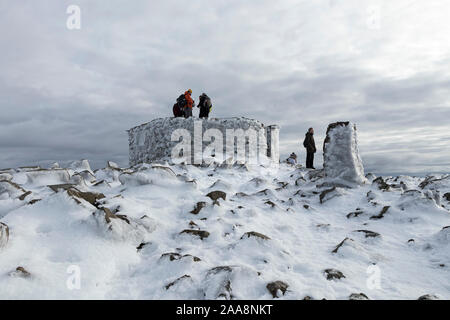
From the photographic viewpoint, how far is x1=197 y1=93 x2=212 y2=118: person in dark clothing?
52.1 feet

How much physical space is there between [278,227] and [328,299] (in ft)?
7.29

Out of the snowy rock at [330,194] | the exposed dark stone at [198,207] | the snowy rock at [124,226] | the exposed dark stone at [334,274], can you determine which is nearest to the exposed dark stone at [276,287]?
the exposed dark stone at [334,274]

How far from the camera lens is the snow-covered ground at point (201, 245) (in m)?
3.00

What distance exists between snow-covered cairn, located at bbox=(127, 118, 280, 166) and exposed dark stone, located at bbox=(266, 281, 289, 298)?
10112 millimetres

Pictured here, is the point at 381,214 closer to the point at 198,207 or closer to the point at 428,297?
the point at 428,297

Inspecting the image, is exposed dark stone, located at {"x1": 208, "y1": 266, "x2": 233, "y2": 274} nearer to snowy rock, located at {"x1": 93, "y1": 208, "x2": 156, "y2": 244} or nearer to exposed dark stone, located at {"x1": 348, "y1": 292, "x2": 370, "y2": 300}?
exposed dark stone, located at {"x1": 348, "y1": 292, "x2": 370, "y2": 300}

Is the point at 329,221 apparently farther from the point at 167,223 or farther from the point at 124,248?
the point at 124,248

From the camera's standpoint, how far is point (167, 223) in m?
4.71

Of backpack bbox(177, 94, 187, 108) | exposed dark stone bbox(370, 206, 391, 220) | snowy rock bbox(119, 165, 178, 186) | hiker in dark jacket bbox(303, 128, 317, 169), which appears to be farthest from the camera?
backpack bbox(177, 94, 187, 108)

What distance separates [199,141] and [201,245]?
11.0m

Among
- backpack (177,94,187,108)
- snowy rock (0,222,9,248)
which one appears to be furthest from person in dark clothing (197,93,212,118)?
snowy rock (0,222,9,248)

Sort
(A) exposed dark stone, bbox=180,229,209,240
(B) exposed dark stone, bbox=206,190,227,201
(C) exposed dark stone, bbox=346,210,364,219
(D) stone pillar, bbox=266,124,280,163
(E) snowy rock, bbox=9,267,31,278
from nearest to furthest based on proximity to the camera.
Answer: (E) snowy rock, bbox=9,267,31,278, (A) exposed dark stone, bbox=180,229,209,240, (C) exposed dark stone, bbox=346,210,364,219, (B) exposed dark stone, bbox=206,190,227,201, (D) stone pillar, bbox=266,124,280,163

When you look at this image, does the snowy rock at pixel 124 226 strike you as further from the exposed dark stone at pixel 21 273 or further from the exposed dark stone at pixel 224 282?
the exposed dark stone at pixel 224 282
